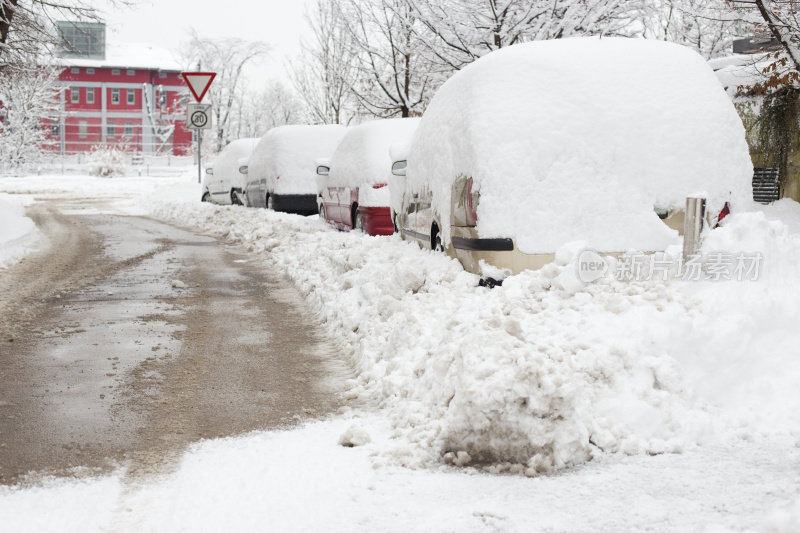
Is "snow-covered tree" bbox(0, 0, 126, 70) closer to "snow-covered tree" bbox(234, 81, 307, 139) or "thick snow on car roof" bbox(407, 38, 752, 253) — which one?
"thick snow on car roof" bbox(407, 38, 752, 253)

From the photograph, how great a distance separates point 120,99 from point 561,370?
77.2m

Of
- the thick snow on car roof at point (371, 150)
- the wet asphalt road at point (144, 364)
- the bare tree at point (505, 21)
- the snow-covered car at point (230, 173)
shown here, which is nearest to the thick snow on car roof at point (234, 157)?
the snow-covered car at point (230, 173)

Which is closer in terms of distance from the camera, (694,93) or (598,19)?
(694,93)

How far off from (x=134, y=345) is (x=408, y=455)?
3435 millimetres

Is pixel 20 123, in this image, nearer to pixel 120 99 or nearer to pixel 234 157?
pixel 120 99

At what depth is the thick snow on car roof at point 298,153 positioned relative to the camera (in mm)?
17891

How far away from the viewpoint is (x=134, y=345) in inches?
267

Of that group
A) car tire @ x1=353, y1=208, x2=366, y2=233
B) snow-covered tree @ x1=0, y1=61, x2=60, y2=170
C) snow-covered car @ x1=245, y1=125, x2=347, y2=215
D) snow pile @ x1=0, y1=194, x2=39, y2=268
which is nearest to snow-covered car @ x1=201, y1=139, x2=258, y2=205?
snow-covered car @ x1=245, y1=125, x2=347, y2=215

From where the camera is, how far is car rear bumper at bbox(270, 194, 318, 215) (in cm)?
1814

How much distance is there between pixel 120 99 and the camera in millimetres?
75438

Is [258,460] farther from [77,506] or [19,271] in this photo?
[19,271]

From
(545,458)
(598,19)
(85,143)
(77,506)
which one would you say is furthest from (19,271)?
(85,143)

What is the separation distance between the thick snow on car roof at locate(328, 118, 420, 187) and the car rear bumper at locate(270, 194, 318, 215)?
447 cm

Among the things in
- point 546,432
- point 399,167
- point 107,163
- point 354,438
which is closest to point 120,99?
point 107,163
